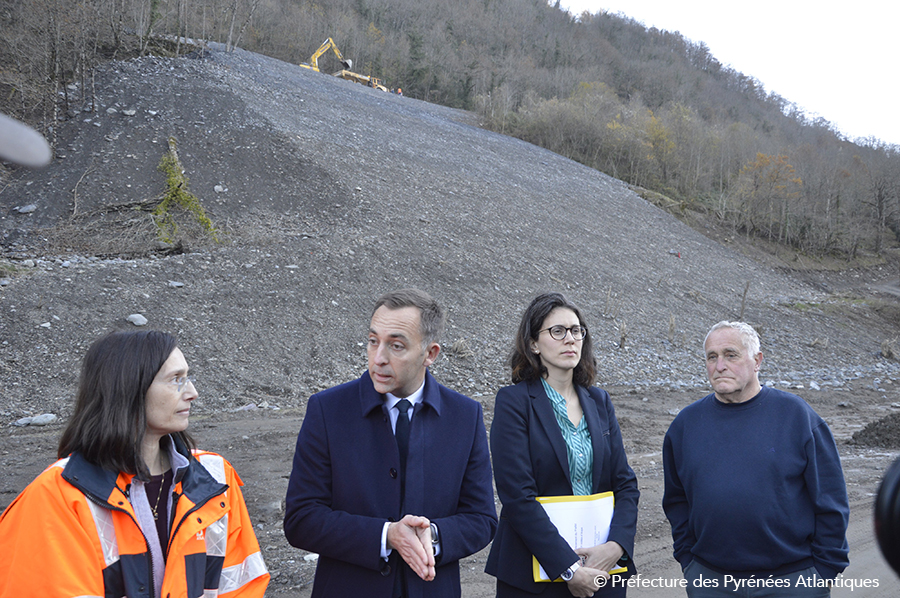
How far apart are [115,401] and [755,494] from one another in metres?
2.73

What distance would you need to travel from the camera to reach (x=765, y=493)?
2.75 meters

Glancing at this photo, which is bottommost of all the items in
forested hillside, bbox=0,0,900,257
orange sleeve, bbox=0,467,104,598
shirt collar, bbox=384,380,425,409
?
orange sleeve, bbox=0,467,104,598

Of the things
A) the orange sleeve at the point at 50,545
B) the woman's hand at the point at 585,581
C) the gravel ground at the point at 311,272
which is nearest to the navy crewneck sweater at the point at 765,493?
the woman's hand at the point at 585,581

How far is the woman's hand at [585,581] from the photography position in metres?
2.62

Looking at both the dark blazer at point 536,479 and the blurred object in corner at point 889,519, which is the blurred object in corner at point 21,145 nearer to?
the blurred object in corner at point 889,519

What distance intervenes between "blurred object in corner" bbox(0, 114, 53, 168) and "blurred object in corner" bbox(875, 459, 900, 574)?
49.2 inches

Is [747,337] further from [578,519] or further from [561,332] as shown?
[578,519]

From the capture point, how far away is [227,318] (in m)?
9.96

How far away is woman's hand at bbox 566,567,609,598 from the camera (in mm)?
2615

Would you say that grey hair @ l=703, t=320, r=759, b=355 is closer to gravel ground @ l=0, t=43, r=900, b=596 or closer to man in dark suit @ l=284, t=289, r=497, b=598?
man in dark suit @ l=284, t=289, r=497, b=598

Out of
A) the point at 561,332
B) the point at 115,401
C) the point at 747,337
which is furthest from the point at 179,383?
the point at 747,337

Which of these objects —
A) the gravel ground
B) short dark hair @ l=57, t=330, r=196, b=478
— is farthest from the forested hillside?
short dark hair @ l=57, t=330, r=196, b=478

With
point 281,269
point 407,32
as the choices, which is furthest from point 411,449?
point 407,32

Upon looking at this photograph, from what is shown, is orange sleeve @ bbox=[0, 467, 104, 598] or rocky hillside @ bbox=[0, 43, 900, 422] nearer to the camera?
orange sleeve @ bbox=[0, 467, 104, 598]
